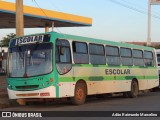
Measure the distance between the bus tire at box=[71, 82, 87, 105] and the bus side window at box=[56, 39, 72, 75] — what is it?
0.97 meters

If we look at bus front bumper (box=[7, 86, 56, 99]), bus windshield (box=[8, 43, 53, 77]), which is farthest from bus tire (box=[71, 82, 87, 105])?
bus windshield (box=[8, 43, 53, 77])

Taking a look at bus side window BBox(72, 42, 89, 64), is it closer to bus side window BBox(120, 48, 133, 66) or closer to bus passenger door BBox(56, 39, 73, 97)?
bus passenger door BBox(56, 39, 73, 97)

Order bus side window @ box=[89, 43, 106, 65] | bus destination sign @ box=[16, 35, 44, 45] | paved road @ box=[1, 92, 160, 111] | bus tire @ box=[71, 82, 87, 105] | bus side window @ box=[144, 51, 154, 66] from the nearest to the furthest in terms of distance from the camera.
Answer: paved road @ box=[1, 92, 160, 111], bus destination sign @ box=[16, 35, 44, 45], bus tire @ box=[71, 82, 87, 105], bus side window @ box=[89, 43, 106, 65], bus side window @ box=[144, 51, 154, 66]

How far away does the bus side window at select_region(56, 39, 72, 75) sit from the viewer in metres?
16.3

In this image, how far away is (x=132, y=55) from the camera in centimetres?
2272

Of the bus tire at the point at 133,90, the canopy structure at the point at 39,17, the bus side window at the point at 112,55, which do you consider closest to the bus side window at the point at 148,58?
the bus tire at the point at 133,90

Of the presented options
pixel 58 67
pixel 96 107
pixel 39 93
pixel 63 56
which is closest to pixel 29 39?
pixel 63 56

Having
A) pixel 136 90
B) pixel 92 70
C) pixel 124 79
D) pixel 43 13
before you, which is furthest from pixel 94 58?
pixel 43 13

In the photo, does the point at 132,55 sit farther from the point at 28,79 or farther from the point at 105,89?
the point at 28,79

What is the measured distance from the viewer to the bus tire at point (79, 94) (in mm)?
17078

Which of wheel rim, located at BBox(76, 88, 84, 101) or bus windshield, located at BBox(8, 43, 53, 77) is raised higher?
bus windshield, located at BBox(8, 43, 53, 77)

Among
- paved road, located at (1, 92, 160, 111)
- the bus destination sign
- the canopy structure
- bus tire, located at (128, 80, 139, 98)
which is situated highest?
the canopy structure

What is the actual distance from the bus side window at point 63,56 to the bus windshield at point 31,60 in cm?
35

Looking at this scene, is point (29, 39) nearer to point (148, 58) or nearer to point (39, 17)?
point (148, 58)
